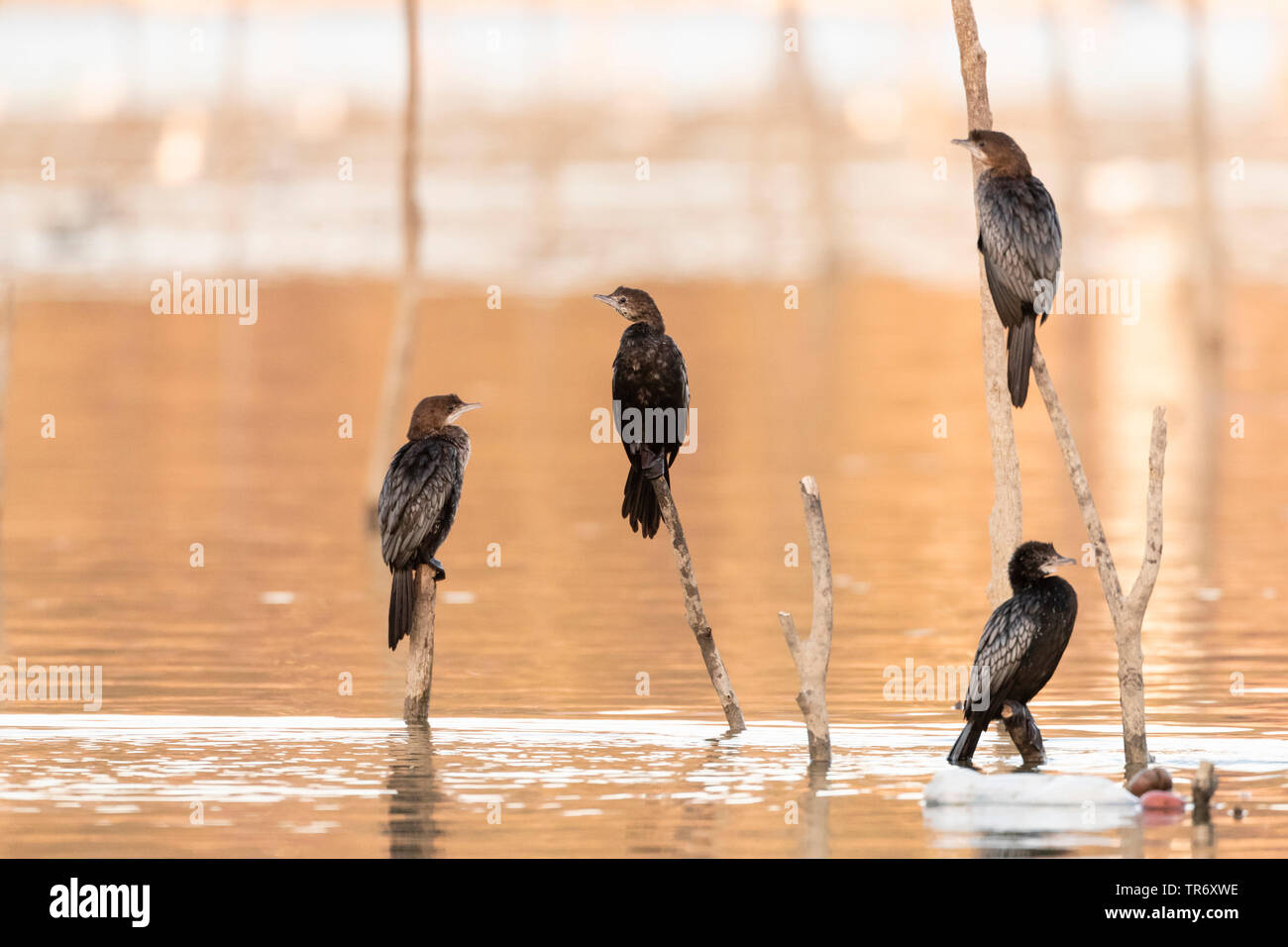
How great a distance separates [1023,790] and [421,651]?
3.63 meters

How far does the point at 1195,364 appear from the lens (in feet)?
131

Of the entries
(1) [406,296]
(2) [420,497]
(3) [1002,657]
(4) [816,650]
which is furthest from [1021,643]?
(1) [406,296]

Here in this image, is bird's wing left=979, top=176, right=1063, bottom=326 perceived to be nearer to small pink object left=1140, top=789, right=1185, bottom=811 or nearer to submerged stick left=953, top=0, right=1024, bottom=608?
submerged stick left=953, top=0, right=1024, bottom=608

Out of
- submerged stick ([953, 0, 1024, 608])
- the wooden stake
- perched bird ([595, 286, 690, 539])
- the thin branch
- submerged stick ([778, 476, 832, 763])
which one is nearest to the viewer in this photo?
the wooden stake

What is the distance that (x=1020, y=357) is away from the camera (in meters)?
11.2

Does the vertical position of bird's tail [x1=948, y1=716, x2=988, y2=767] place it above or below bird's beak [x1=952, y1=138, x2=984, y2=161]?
below

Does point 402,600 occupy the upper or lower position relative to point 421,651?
upper

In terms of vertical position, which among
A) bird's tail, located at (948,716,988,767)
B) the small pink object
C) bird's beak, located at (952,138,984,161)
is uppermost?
bird's beak, located at (952,138,984,161)

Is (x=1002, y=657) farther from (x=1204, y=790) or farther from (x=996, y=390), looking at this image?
(x=996, y=390)

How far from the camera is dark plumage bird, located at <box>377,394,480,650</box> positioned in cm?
1251

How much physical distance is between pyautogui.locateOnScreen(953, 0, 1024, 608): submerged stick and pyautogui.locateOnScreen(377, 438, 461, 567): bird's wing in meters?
2.72

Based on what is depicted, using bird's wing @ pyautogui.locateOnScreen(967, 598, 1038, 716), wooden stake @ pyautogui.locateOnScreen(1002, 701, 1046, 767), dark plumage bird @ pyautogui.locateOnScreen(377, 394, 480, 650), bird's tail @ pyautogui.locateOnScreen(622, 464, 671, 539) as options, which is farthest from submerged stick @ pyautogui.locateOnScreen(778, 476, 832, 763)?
dark plumage bird @ pyautogui.locateOnScreen(377, 394, 480, 650)

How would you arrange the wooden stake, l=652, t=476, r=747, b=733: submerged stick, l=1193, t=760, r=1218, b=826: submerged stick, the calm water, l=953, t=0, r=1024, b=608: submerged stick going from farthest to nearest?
l=652, t=476, r=747, b=733: submerged stick < l=953, t=0, r=1024, b=608: submerged stick < the wooden stake < the calm water < l=1193, t=760, r=1218, b=826: submerged stick
